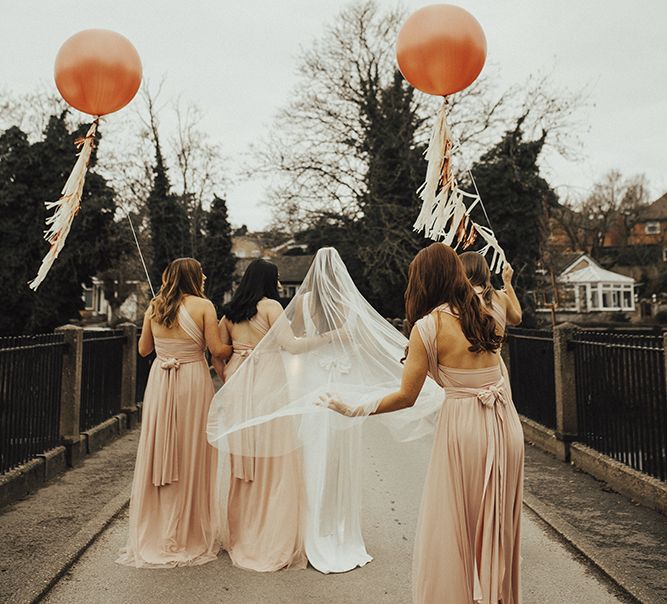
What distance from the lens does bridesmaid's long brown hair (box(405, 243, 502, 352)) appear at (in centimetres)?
307

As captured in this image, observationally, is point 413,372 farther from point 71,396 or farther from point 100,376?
point 100,376

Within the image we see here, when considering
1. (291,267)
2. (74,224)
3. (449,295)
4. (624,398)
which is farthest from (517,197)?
(291,267)

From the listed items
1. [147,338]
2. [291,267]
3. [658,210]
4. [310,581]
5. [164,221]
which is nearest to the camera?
[310,581]

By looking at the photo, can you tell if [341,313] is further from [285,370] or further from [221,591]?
[221,591]

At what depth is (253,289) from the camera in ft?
16.1

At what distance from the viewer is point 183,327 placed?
4977 mm

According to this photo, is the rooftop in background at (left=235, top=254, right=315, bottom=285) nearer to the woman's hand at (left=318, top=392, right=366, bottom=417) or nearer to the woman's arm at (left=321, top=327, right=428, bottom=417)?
A: the woman's hand at (left=318, top=392, right=366, bottom=417)

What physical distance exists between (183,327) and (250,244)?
267 feet

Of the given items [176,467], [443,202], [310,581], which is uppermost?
[443,202]

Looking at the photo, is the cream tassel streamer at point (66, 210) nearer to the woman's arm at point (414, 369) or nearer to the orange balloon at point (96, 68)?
the orange balloon at point (96, 68)

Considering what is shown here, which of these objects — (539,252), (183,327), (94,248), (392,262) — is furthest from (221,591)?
(539,252)

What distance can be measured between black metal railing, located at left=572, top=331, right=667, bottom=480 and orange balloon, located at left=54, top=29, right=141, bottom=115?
19.6 ft

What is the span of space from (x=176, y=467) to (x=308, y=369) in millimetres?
1289

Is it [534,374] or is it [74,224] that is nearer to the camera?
[534,374]
